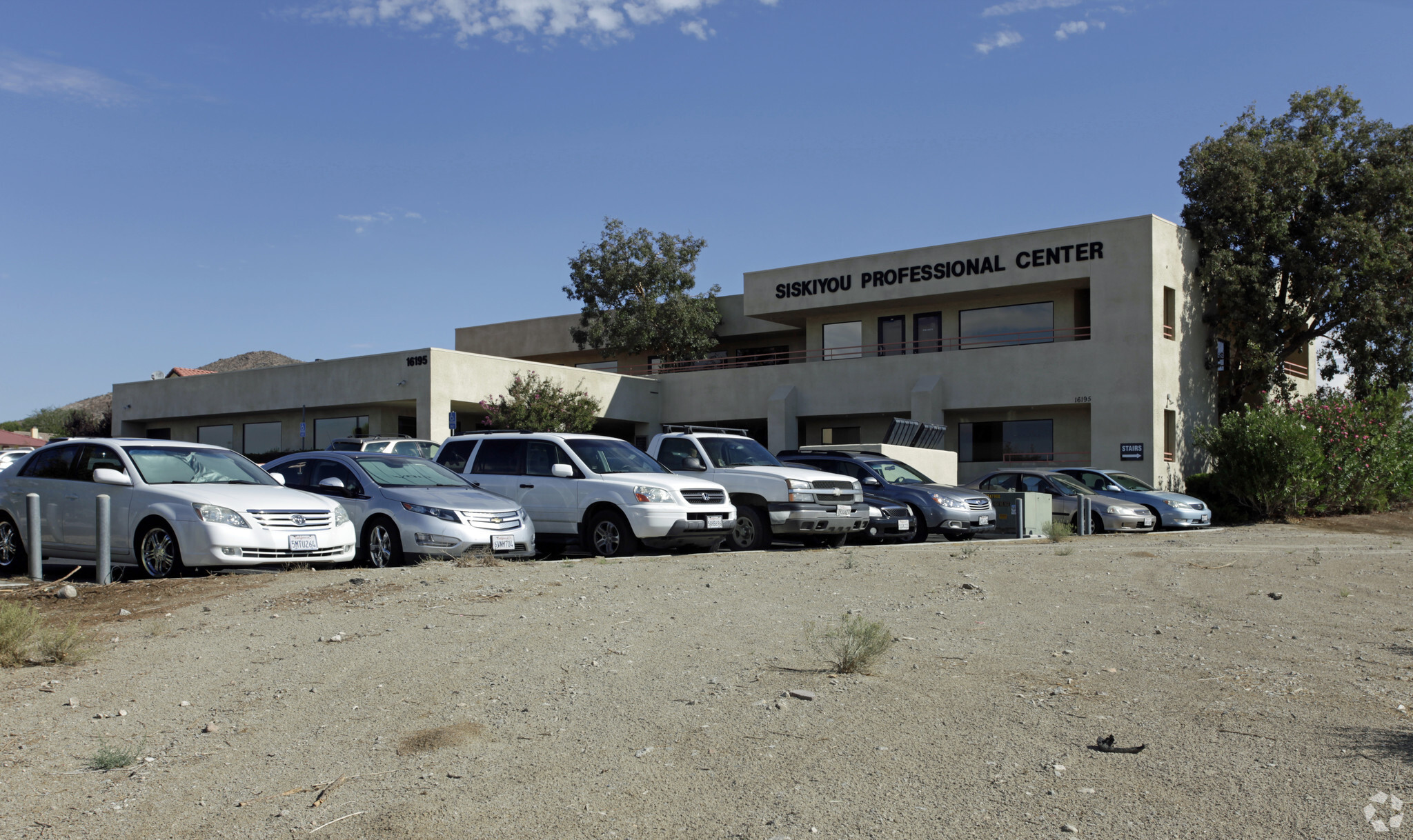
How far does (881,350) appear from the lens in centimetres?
3806

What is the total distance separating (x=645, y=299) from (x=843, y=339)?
8.36 m

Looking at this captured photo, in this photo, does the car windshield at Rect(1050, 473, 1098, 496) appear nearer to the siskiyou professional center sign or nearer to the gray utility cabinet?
the gray utility cabinet

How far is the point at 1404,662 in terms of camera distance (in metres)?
6.94

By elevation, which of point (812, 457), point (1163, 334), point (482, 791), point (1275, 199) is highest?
point (1275, 199)

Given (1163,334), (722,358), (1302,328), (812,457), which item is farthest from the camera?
(722,358)

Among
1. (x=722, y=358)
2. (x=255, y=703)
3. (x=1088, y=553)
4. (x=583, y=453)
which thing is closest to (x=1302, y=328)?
(x=722, y=358)

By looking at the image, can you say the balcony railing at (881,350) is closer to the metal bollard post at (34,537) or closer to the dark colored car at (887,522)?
the dark colored car at (887,522)

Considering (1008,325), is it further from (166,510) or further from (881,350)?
(166,510)

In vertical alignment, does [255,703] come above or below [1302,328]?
below

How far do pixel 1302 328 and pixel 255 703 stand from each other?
34846mm

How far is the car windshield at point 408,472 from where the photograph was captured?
526 inches

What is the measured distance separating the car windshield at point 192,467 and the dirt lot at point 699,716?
193 cm

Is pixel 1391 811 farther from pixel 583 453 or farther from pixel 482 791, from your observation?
pixel 583 453

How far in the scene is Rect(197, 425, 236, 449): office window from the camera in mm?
40531
